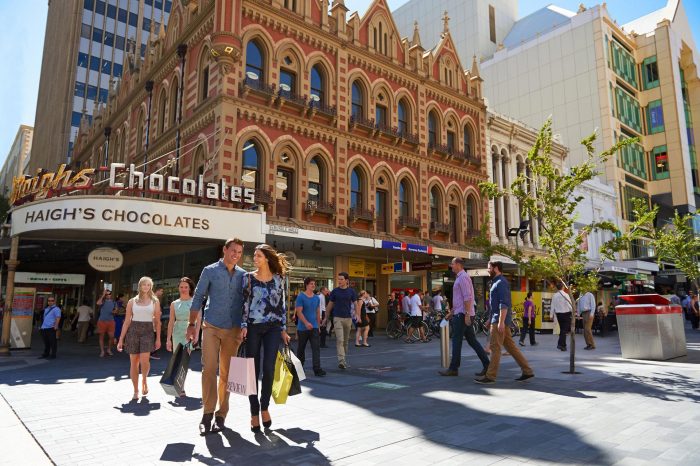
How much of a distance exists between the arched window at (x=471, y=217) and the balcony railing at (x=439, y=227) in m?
2.08

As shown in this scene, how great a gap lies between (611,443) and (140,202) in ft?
44.1

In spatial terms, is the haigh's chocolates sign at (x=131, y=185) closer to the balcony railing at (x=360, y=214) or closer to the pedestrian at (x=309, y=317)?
the balcony railing at (x=360, y=214)

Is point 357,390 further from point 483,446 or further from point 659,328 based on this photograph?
point 659,328

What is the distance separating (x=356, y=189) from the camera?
893 inches

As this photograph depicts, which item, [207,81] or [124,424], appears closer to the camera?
[124,424]

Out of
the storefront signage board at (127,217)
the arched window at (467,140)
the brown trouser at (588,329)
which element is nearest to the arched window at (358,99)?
the arched window at (467,140)

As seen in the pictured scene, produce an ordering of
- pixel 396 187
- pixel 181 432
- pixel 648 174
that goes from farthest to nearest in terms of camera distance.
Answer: pixel 648 174 < pixel 396 187 < pixel 181 432

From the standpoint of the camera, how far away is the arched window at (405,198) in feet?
80.7

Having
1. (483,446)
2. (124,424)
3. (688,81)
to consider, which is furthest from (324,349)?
(688,81)

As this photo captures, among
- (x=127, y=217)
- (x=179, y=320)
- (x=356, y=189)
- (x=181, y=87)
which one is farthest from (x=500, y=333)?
(x=181, y=87)

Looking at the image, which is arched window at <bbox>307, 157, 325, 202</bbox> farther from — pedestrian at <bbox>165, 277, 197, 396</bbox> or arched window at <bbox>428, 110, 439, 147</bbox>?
pedestrian at <bbox>165, 277, 197, 396</bbox>

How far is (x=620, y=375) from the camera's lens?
9102 millimetres

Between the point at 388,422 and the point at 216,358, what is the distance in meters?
2.12

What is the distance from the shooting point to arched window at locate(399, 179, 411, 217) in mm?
24594
